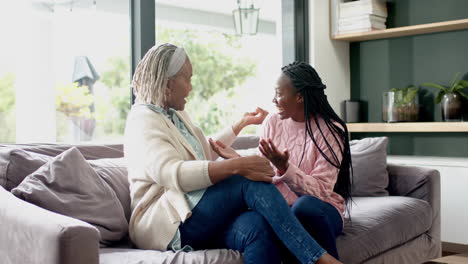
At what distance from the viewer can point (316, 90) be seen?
2551 millimetres

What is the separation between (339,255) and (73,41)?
399 cm

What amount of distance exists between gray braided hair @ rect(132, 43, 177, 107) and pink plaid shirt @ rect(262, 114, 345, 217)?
58cm

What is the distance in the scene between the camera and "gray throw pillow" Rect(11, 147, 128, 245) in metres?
1.95

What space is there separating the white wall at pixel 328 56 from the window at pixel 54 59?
1394 mm

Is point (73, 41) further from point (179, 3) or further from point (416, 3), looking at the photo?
point (416, 3)

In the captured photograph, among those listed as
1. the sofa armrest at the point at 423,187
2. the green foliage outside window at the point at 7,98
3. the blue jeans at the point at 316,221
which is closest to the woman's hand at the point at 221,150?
the blue jeans at the point at 316,221

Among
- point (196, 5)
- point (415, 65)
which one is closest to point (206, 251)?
point (415, 65)

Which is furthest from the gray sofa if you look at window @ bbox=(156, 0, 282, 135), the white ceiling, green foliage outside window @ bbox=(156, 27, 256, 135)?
green foliage outside window @ bbox=(156, 27, 256, 135)

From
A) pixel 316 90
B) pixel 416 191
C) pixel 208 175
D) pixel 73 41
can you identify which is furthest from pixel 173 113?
pixel 73 41

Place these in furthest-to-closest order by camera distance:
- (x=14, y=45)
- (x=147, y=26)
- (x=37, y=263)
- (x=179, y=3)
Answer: (x=179, y=3) < (x=14, y=45) < (x=147, y=26) < (x=37, y=263)

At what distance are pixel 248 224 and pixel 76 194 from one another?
2.02ft

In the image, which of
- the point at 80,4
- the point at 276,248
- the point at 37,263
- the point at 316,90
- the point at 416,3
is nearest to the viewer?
the point at 37,263

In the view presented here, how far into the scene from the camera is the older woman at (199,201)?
197 cm

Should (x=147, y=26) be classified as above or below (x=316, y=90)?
above
